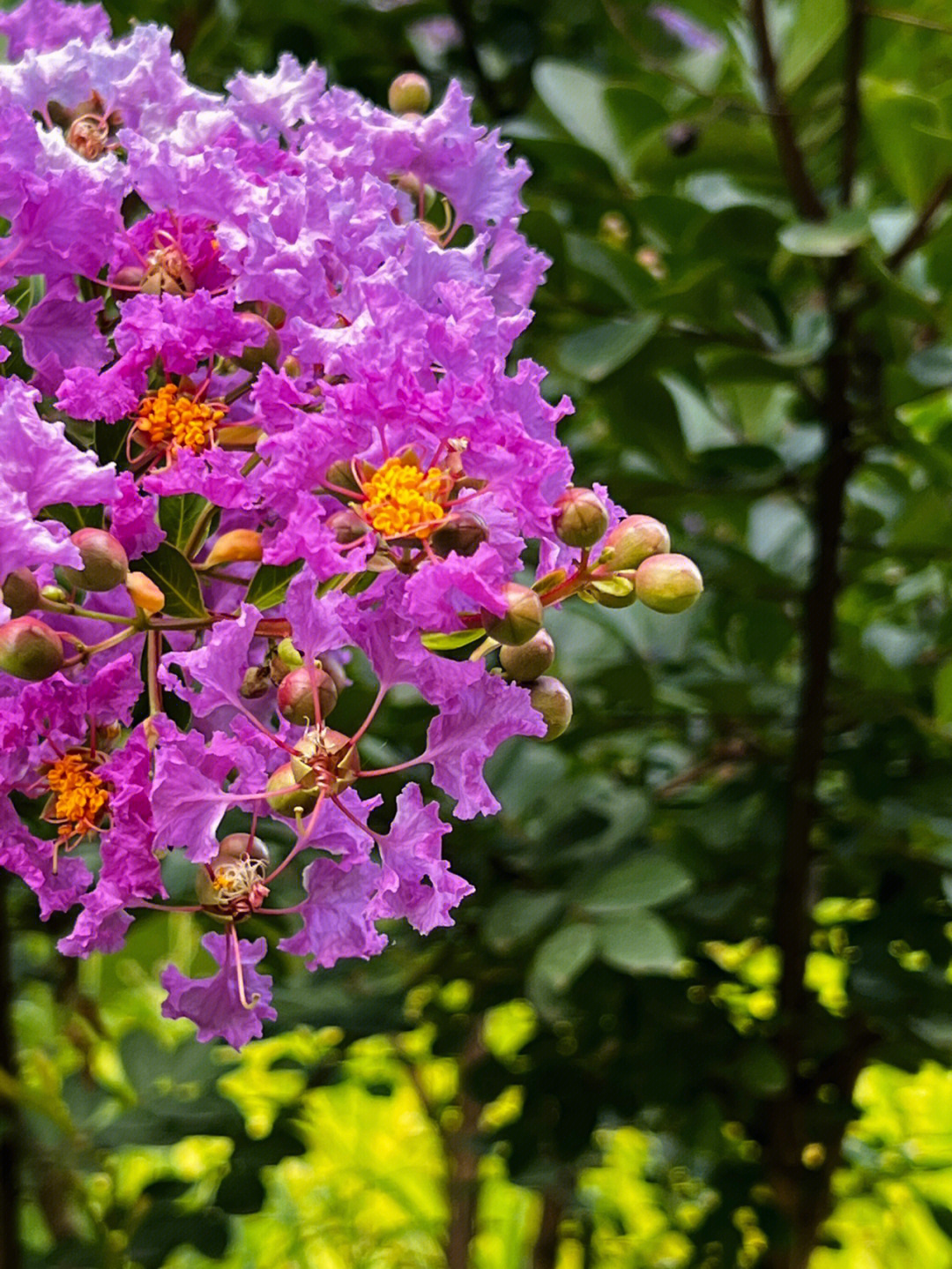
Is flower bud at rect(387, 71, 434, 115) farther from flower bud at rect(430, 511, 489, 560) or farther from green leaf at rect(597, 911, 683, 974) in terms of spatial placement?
green leaf at rect(597, 911, 683, 974)

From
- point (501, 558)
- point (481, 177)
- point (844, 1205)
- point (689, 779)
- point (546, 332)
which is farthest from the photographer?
point (844, 1205)

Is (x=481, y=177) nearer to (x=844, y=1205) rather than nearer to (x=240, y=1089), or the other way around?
(x=844, y=1205)

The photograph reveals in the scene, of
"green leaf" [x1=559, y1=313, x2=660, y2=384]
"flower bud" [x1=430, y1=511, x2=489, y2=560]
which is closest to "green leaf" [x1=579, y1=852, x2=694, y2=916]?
"green leaf" [x1=559, y1=313, x2=660, y2=384]

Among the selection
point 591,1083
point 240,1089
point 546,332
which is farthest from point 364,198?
point 240,1089

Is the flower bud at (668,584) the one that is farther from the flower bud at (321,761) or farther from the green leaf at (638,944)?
the green leaf at (638,944)

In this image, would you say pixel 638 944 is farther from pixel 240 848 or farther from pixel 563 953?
pixel 240 848

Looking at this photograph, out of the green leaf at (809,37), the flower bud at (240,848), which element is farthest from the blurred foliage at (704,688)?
the flower bud at (240,848)
